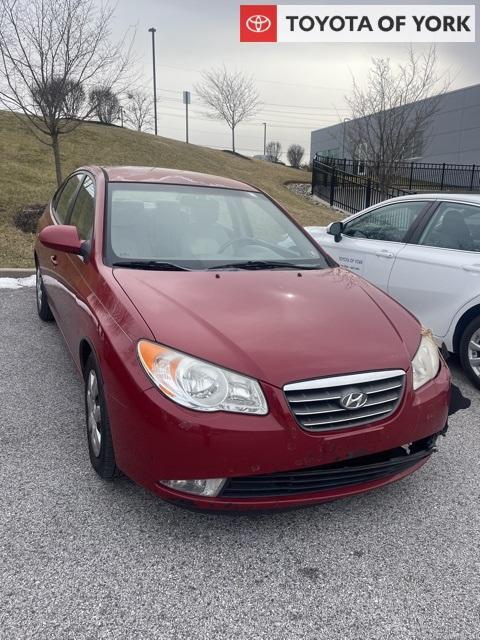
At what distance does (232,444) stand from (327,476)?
1.55 ft

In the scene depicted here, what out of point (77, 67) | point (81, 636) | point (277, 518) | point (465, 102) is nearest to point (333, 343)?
point (277, 518)

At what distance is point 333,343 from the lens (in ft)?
7.29

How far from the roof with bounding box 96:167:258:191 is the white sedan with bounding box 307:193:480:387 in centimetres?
146

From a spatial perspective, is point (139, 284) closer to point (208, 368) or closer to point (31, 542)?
point (208, 368)

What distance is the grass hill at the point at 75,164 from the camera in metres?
9.55

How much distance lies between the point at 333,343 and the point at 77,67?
28.0 feet

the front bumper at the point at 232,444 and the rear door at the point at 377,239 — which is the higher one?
the rear door at the point at 377,239

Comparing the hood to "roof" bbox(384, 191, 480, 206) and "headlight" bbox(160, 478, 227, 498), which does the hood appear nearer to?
"headlight" bbox(160, 478, 227, 498)

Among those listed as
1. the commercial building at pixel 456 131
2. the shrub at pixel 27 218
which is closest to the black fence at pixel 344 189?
the shrub at pixel 27 218

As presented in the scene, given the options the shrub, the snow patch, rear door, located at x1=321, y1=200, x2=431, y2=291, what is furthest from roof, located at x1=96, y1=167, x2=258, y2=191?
the shrub

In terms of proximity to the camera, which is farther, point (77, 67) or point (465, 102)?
point (465, 102)

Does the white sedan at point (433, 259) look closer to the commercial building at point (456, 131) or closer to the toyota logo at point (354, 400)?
the toyota logo at point (354, 400)

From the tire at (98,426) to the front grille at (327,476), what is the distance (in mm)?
655

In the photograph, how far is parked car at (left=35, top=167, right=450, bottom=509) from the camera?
6.49 ft
